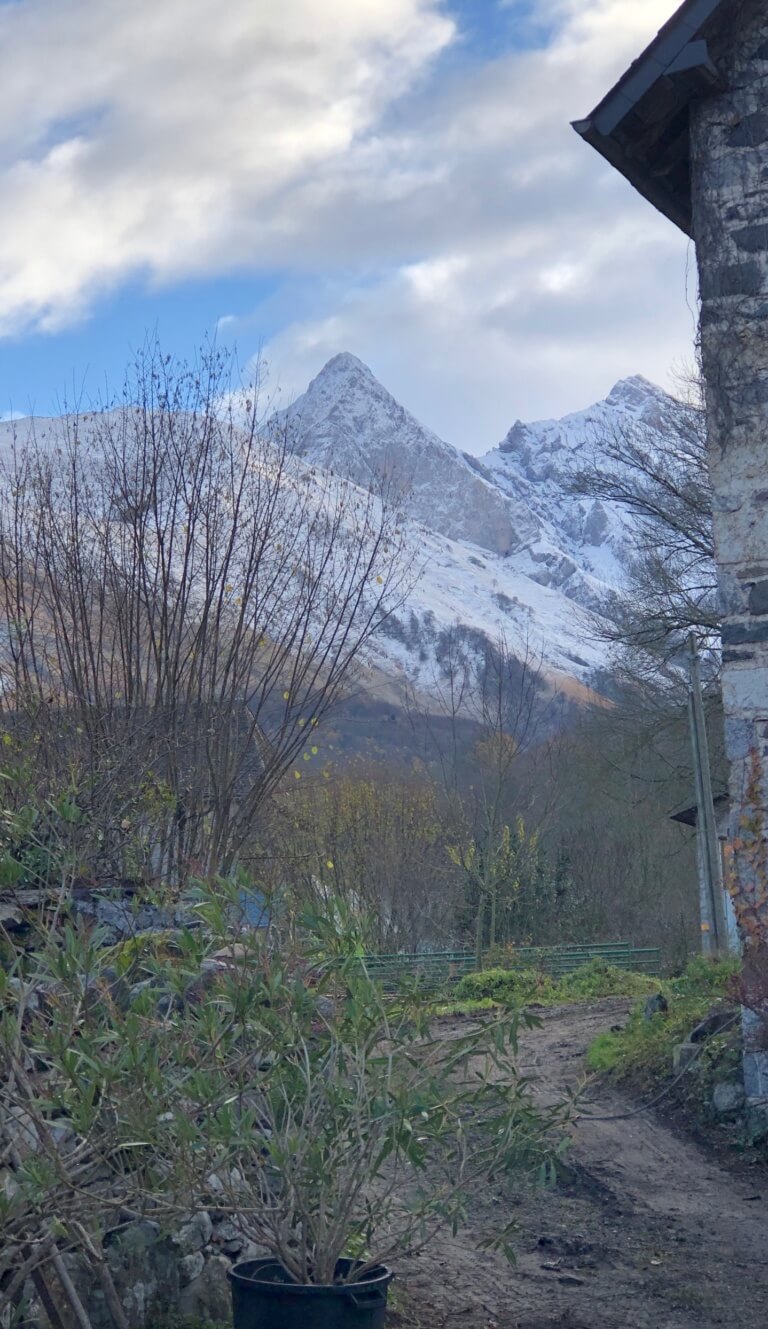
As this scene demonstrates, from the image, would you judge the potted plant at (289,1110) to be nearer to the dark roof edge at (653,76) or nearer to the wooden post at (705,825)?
the dark roof edge at (653,76)

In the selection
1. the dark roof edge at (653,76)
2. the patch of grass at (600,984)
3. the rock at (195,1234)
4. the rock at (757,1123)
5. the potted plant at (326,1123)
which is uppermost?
the dark roof edge at (653,76)

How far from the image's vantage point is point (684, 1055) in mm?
8414

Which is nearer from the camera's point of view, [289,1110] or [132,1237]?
[289,1110]

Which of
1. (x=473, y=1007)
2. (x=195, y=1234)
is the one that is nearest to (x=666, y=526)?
(x=473, y=1007)

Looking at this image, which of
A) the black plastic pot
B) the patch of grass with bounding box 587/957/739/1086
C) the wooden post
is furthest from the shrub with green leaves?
the black plastic pot

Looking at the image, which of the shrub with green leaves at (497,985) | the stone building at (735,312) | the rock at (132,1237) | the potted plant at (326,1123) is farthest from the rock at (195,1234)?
the shrub with green leaves at (497,985)

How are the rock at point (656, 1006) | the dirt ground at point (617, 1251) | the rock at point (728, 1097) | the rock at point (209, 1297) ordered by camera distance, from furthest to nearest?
the rock at point (656, 1006) → the rock at point (728, 1097) → the dirt ground at point (617, 1251) → the rock at point (209, 1297)

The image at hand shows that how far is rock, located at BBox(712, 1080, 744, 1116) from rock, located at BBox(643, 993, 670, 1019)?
1727 mm

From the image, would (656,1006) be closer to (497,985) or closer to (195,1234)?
(497,985)

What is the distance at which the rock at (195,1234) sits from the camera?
480 centimetres

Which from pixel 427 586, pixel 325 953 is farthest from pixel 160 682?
pixel 427 586

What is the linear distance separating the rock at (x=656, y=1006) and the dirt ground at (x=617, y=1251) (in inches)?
51.0

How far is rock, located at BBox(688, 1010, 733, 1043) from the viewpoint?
329 inches

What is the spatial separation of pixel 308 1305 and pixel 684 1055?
193 inches
